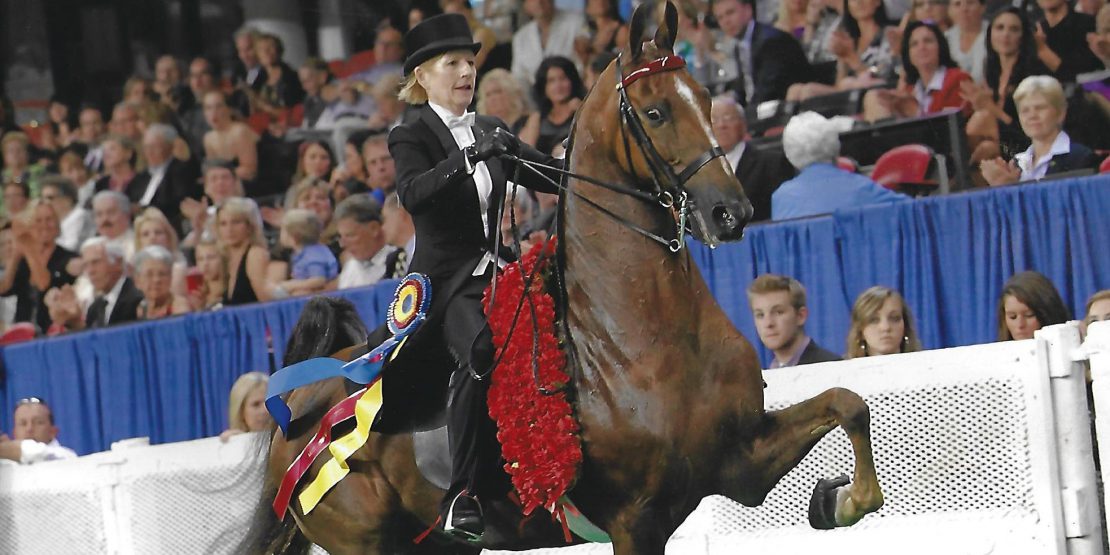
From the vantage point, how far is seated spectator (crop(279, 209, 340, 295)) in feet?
34.4

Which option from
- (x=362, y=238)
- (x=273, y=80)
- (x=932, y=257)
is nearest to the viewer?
(x=932, y=257)

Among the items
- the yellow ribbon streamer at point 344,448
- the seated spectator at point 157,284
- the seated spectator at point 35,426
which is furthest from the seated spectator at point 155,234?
the yellow ribbon streamer at point 344,448

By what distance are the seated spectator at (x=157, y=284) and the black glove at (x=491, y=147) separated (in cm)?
668

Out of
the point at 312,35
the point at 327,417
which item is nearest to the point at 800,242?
the point at 327,417

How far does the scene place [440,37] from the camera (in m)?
5.39

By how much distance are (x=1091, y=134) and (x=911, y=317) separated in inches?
75.0

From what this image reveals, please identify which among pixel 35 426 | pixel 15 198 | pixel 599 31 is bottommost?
pixel 35 426

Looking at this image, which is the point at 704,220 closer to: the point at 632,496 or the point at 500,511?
the point at 632,496

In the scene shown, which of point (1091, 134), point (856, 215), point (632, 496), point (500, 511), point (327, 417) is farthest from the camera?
point (1091, 134)

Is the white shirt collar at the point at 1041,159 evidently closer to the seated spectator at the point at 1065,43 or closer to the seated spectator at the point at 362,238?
the seated spectator at the point at 1065,43

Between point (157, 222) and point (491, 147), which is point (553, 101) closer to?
point (157, 222)

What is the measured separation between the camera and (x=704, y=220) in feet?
14.9

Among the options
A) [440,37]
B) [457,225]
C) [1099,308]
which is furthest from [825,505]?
[1099,308]

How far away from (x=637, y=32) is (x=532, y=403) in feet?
3.90
